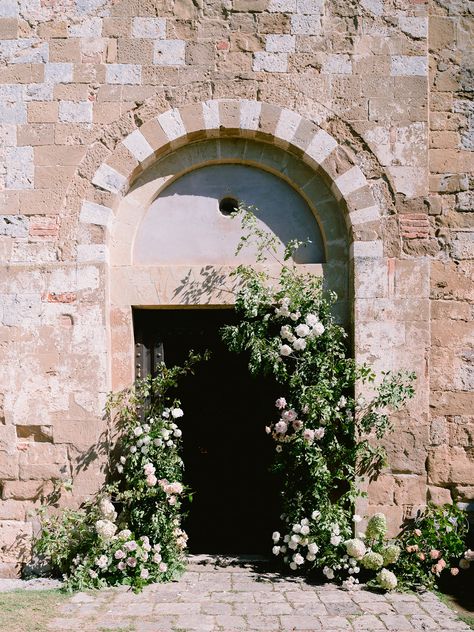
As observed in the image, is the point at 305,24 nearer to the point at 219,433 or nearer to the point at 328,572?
the point at 219,433

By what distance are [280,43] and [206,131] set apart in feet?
3.09

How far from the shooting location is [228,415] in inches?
219

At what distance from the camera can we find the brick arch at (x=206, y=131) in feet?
17.0

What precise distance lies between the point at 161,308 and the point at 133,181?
109 cm

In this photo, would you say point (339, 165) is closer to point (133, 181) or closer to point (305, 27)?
point (305, 27)

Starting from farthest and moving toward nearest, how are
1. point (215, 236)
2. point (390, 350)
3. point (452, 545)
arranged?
1. point (215, 236)
2. point (390, 350)
3. point (452, 545)

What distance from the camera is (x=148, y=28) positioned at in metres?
5.25

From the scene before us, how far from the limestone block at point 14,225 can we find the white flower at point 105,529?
2348 mm

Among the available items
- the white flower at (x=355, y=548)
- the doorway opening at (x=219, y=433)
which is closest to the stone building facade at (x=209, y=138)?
the doorway opening at (x=219, y=433)

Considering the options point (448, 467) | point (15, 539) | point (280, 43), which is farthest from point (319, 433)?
point (280, 43)

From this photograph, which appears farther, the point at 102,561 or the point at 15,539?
the point at 15,539

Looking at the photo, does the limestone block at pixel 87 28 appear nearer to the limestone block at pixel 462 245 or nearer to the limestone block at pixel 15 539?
the limestone block at pixel 462 245

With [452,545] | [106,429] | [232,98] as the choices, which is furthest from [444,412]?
[232,98]

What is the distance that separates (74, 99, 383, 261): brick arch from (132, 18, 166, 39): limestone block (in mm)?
652
